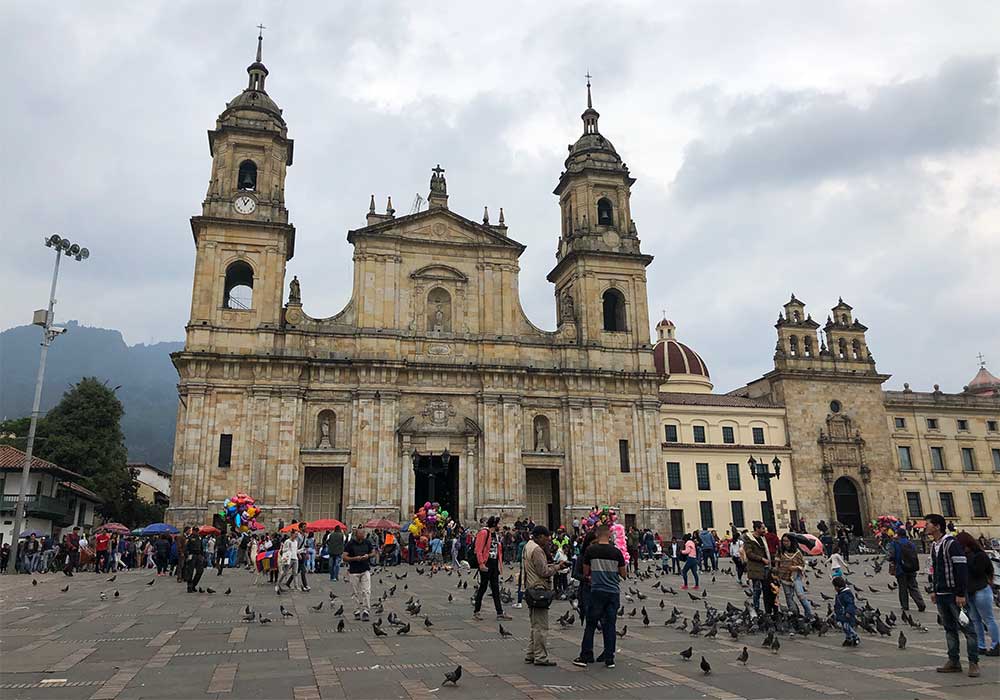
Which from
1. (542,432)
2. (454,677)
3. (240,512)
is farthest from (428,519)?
(454,677)

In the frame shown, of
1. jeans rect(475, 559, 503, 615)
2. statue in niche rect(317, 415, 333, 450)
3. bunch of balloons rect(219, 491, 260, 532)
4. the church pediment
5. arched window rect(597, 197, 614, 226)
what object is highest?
arched window rect(597, 197, 614, 226)

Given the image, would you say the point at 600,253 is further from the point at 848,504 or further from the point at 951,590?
the point at 951,590

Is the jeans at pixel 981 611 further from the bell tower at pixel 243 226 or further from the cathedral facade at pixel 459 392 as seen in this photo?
the bell tower at pixel 243 226

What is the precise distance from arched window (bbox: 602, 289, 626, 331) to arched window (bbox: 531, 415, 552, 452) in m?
7.36

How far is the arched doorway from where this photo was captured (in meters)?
49.4

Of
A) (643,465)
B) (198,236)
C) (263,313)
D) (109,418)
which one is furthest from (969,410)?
(109,418)

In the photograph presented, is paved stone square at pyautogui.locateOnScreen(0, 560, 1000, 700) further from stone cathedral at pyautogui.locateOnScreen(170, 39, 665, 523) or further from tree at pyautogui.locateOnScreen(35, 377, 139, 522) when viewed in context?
tree at pyautogui.locateOnScreen(35, 377, 139, 522)

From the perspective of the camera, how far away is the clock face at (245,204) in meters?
39.9

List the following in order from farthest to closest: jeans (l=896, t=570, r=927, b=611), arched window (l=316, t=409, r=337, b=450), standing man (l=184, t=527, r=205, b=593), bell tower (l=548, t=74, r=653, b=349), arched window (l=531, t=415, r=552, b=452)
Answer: bell tower (l=548, t=74, r=653, b=349)
arched window (l=531, t=415, r=552, b=452)
arched window (l=316, t=409, r=337, b=450)
standing man (l=184, t=527, r=205, b=593)
jeans (l=896, t=570, r=927, b=611)

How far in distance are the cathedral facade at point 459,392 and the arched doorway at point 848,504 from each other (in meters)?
0.15

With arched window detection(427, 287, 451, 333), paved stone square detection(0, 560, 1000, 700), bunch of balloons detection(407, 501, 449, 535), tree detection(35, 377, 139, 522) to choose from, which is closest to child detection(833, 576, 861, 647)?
paved stone square detection(0, 560, 1000, 700)

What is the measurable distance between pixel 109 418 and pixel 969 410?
2487 inches

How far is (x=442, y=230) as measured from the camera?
42.5 metres

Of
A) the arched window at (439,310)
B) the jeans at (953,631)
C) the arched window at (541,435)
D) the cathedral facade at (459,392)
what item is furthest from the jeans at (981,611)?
the arched window at (439,310)
